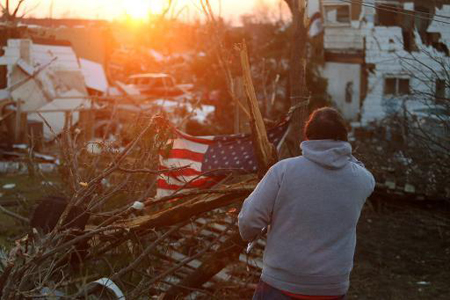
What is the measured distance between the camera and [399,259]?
1012 cm

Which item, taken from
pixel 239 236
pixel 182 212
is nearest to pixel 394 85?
pixel 239 236

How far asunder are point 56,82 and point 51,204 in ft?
59.5

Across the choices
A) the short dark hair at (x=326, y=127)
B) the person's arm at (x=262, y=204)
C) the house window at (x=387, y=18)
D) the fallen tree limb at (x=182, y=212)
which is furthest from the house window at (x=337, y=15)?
the person's arm at (x=262, y=204)

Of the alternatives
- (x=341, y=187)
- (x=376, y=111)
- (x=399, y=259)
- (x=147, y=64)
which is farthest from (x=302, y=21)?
(x=147, y=64)

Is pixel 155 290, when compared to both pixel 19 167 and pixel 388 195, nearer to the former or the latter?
pixel 388 195

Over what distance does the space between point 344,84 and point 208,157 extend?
1591 cm

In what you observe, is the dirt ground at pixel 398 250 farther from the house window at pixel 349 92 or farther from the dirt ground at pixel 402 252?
the house window at pixel 349 92

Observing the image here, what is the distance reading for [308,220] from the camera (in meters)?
3.73

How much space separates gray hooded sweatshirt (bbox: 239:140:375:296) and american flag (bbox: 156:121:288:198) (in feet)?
11.5

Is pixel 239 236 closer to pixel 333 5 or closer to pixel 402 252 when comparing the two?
pixel 402 252

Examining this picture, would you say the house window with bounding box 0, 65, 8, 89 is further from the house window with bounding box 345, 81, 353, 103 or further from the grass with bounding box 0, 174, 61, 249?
the house window with bounding box 345, 81, 353, 103

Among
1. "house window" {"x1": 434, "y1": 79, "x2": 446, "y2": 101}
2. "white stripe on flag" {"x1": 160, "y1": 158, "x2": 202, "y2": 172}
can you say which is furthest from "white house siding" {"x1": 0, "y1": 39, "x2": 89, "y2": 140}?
"house window" {"x1": 434, "y1": 79, "x2": 446, "y2": 101}

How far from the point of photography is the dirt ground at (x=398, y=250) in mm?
8555

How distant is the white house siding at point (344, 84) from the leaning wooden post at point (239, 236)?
1705 centimetres
